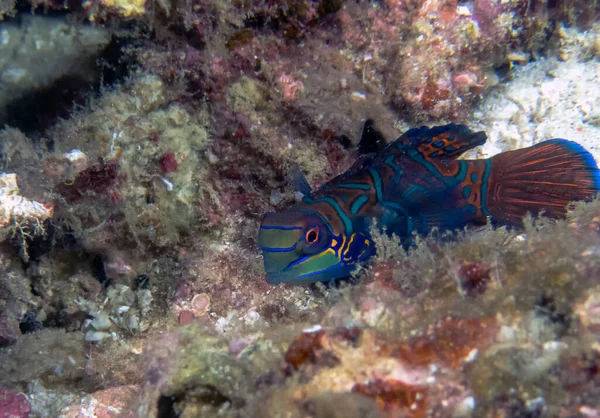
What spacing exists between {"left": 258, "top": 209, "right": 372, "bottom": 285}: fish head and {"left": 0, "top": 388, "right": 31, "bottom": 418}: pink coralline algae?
260 cm

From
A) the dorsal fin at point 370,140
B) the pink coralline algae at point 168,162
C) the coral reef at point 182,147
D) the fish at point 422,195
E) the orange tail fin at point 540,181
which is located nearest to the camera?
the fish at point 422,195

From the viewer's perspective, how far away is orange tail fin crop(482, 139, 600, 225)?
381 cm

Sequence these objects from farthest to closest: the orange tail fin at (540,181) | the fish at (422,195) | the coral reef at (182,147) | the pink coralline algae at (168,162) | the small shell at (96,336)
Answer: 1. the small shell at (96,336)
2. the pink coralline algae at (168,162)
3. the coral reef at (182,147)
4. the orange tail fin at (540,181)
5. the fish at (422,195)

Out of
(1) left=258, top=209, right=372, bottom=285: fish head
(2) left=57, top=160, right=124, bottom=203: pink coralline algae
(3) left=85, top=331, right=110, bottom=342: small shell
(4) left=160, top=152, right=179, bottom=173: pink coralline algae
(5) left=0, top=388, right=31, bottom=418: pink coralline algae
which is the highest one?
(4) left=160, top=152, right=179, bottom=173: pink coralline algae

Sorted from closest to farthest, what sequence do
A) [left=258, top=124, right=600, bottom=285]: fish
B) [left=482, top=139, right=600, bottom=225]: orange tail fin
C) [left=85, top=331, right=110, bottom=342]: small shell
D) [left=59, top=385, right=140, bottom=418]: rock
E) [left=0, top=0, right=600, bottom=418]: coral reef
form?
[left=258, top=124, right=600, bottom=285]: fish → [left=59, top=385, right=140, bottom=418]: rock → [left=482, top=139, right=600, bottom=225]: orange tail fin → [left=0, top=0, right=600, bottom=418]: coral reef → [left=85, top=331, right=110, bottom=342]: small shell

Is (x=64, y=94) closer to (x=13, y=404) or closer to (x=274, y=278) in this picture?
(x=13, y=404)

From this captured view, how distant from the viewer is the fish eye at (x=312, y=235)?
3444mm

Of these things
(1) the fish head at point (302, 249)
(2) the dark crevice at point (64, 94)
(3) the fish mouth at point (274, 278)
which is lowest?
(3) the fish mouth at point (274, 278)

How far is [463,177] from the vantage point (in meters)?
4.05

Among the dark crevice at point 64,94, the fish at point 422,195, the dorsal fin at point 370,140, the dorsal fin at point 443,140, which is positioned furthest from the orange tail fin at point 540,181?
the dark crevice at point 64,94

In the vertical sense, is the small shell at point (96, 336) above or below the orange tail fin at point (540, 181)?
below

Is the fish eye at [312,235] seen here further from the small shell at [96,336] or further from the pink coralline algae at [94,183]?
the small shell at [96,336]

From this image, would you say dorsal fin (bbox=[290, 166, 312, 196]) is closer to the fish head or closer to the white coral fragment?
the fish head

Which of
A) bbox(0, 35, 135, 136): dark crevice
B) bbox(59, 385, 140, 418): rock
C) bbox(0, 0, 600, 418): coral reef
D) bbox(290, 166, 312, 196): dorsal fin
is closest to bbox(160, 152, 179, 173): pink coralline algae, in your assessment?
bbox(0, 0, 600, 418): coral reef
